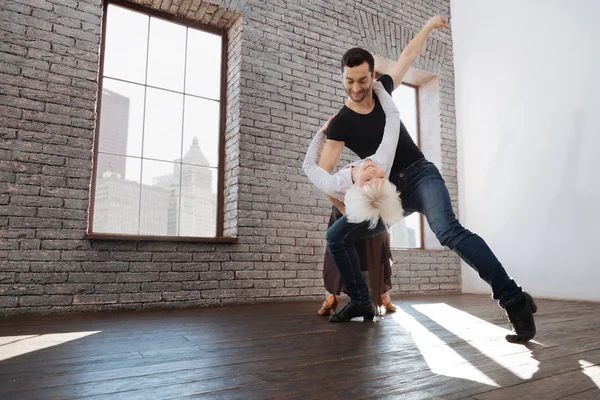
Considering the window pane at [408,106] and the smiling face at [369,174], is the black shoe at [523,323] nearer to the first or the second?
the smiling face at [369,174]

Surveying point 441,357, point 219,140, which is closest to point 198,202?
point 219,140

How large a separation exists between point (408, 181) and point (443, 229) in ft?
0.90

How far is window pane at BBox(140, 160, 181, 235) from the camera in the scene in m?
3.33

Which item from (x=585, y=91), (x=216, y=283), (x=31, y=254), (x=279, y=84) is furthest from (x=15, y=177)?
(x=585, y=91)

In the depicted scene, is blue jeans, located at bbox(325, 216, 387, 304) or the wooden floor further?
blue jeans, located at bbox(325, 216, 387, 304)

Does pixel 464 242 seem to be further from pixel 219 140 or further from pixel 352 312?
pixel 219 140

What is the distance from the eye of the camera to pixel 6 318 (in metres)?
2.50

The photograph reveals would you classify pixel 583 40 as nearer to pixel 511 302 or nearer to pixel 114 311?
pixel 511 302

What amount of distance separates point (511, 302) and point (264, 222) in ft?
7.06

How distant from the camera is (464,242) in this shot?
1714 mm

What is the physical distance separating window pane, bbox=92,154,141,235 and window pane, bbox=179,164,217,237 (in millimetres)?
349

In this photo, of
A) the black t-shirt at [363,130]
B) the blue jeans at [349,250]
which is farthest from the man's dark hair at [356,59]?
the blue jeans at [349,250]

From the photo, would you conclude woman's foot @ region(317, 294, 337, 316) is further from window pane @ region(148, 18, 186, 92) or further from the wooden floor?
window pane @ region(148, 18, 186, 92)

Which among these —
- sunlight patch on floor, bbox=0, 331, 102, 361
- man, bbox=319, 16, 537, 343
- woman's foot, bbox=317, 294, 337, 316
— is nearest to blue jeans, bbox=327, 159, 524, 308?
man, bbox=319, 16, 537, 343
